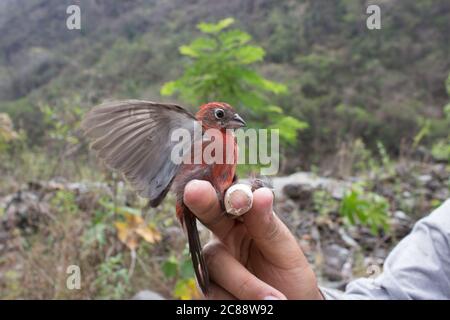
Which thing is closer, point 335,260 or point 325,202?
point 335,260

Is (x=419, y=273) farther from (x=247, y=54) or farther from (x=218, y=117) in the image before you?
(x=247, y=54)

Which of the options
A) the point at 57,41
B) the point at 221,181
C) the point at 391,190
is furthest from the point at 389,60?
the point at 221,181

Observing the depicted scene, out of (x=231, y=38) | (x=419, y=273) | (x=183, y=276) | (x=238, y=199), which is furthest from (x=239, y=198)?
(x=183, y=276)

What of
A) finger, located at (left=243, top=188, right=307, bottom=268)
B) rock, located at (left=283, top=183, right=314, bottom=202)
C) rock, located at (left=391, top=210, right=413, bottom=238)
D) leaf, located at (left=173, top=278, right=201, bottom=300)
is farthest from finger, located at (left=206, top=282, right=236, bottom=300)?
rock, located at (left=283, top=183, right=314, bottom=202)

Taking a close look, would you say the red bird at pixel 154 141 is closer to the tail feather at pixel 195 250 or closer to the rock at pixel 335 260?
the tail feather at pixel 195 250

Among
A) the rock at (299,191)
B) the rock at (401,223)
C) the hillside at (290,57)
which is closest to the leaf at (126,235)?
the rock at (299,191)

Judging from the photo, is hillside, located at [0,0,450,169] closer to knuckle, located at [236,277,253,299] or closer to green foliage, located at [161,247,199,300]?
green foliage, located at [161,247,199,300]

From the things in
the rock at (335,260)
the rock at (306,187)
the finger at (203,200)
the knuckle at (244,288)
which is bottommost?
the rock at (335,260)
